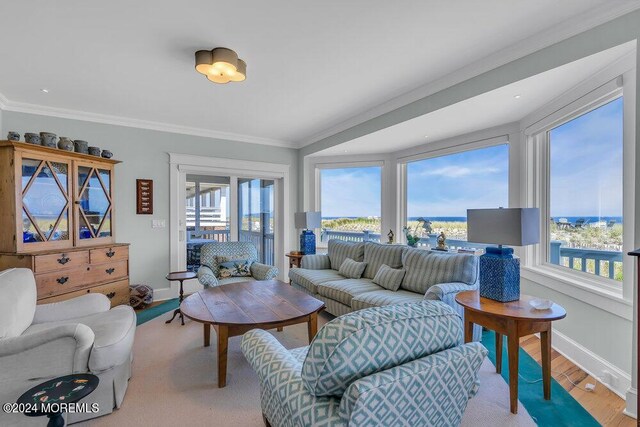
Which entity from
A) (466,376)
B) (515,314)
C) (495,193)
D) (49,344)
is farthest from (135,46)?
(495,193)

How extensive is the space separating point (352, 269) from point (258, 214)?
2457 mm

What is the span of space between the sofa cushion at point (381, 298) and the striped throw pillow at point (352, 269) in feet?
Answer: 2.19

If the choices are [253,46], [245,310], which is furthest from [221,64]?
[245,310]

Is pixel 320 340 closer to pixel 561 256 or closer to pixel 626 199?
pixel 626 199

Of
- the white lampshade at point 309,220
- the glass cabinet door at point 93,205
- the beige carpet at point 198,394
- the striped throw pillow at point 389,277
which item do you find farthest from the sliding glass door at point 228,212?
the striped throw pillow at point 389,277

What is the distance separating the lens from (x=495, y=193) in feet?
12.2

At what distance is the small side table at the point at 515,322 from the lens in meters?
1.82

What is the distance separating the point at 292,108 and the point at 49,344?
10.3 feet

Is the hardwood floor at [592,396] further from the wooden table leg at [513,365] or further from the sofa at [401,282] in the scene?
the sofa at [401,282]

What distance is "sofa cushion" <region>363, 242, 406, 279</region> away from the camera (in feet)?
11.3

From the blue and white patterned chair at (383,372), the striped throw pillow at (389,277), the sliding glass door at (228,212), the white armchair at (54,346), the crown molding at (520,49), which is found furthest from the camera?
the sliding glass door at (228,212)

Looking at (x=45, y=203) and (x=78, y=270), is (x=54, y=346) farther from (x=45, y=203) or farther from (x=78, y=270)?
(x=45, y=203)

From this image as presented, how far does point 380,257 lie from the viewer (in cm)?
360

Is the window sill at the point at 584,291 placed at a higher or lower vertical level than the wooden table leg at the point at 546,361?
higher
